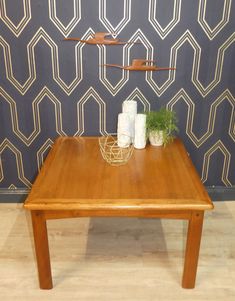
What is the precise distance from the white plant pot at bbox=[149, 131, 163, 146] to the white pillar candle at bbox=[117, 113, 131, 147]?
15 cm

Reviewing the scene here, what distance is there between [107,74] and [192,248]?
1.28 meters

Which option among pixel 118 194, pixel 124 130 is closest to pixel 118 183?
pixel 118 194

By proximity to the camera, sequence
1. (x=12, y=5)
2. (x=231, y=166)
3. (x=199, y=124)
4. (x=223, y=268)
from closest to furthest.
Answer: (x=223, y=268), (x=12, y=5), (x=199, y=124), (x=231, y=166)

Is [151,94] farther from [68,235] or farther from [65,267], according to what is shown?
[65,267]

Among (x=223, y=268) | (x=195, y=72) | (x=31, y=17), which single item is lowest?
(x=223, y=268)

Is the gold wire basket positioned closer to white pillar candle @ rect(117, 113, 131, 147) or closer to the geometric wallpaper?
white pillar candle @ rect(117, 113, 131, 147)

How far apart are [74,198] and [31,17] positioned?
1276 mm

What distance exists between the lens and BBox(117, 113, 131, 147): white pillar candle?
198 centimetres

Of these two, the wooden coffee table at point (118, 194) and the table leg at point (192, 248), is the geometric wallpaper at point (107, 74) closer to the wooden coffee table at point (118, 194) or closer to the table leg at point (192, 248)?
the wooden coffee table at point (118, 194)

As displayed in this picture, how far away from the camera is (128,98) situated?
2.21 metres

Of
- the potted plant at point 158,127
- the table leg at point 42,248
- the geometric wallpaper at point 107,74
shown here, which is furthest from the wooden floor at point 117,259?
the potted plant at point 158,127

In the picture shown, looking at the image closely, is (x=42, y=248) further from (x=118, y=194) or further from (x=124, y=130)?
(x=124, y=130)

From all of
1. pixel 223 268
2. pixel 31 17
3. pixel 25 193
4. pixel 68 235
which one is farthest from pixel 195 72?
pixel 25 193

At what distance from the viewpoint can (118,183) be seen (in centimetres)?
158
